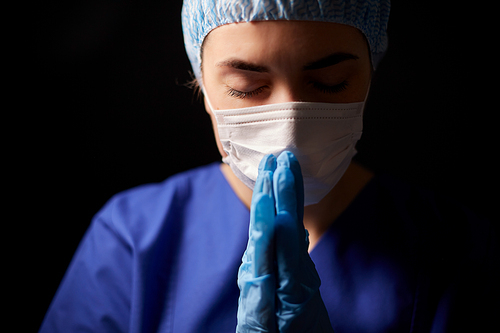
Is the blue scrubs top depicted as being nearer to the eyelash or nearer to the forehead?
the eyelash

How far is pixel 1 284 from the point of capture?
4.86 ft

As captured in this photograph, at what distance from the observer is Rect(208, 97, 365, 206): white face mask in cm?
85

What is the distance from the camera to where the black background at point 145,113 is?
140 cm

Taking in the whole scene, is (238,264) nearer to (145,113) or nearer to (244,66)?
(244,66)

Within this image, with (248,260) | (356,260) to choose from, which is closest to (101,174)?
(248,260)

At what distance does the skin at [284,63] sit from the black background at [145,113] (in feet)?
1.95

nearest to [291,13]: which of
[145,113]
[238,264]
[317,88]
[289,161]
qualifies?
[317,88]

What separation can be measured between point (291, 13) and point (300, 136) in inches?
11.0

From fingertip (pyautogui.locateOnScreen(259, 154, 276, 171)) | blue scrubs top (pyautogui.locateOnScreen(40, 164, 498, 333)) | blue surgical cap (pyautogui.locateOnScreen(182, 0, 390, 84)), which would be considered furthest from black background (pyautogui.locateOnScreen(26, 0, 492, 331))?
fingertip (pyautogui.locateOnScreen(259, 154, 276, 171))

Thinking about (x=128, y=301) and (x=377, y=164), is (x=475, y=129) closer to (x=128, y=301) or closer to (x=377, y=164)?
(x=377, y=164)

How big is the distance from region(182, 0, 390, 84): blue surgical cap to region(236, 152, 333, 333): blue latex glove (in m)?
0.33

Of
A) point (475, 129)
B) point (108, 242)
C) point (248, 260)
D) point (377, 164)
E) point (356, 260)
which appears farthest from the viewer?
point (377, 164)

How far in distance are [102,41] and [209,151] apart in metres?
0.62

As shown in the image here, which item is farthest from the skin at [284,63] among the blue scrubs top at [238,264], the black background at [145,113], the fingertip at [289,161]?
the black background at [145,113]
